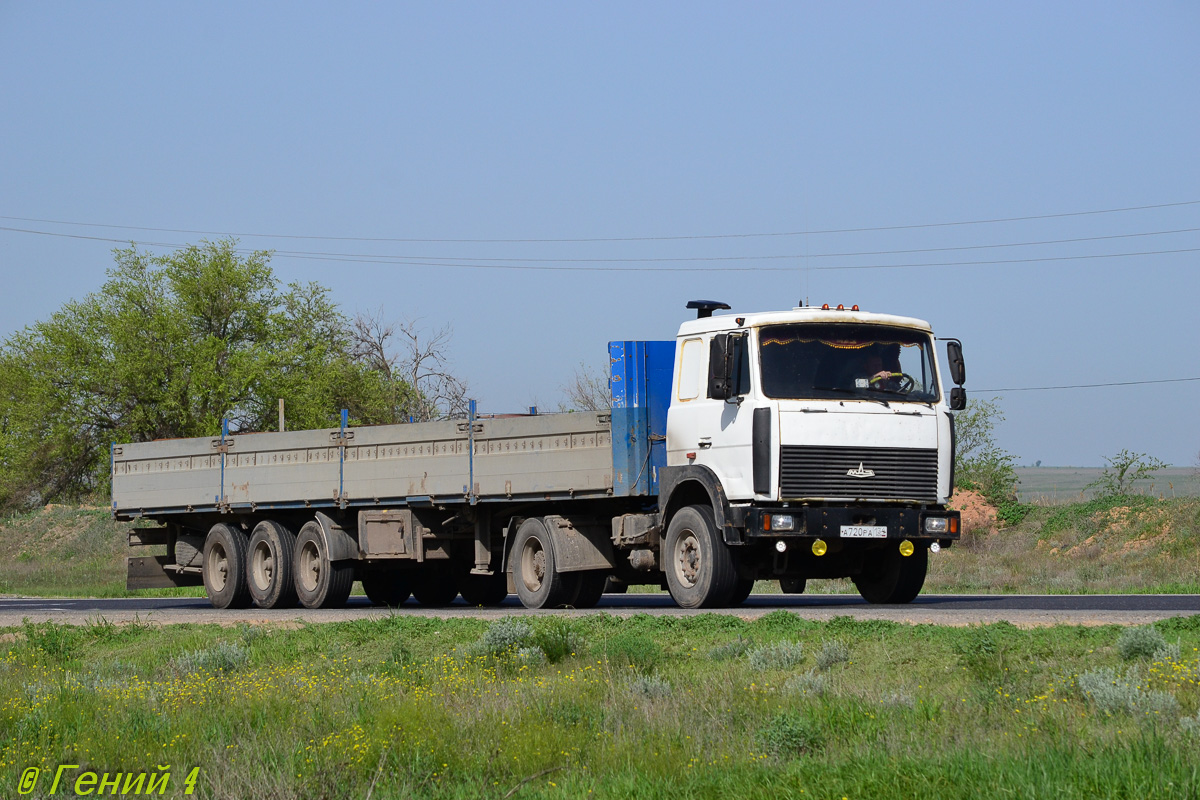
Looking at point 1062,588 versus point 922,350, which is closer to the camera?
point 922,350

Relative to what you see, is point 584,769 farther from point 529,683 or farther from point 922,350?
point 922,350

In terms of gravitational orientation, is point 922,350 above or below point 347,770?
above

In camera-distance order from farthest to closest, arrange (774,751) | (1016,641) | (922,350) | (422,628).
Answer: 1. (922,350)
2. (422,628)
3. (1016,641)
4. (774,751)

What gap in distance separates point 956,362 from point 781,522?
286 centimetres

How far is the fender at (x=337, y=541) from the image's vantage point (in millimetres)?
19781

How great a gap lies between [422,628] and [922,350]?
6.20 metres

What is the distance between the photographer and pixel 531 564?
674 inches

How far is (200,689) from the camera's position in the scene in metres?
10.2

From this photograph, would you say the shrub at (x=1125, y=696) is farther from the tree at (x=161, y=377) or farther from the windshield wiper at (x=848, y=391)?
the tree at (x=161, y=377)

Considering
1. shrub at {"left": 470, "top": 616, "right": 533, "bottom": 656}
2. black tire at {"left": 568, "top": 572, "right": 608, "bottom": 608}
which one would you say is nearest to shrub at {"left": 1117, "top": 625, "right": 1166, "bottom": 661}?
shrub at {"left": 470, "top": 616, "right": 533, "bottom": 656}

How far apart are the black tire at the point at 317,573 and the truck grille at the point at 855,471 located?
8603 millimetres

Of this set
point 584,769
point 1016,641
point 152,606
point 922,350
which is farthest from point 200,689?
point 152,606

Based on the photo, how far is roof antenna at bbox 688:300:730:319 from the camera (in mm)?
15891

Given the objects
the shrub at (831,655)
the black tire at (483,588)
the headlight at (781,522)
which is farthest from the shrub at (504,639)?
the black tire at (483,588)
